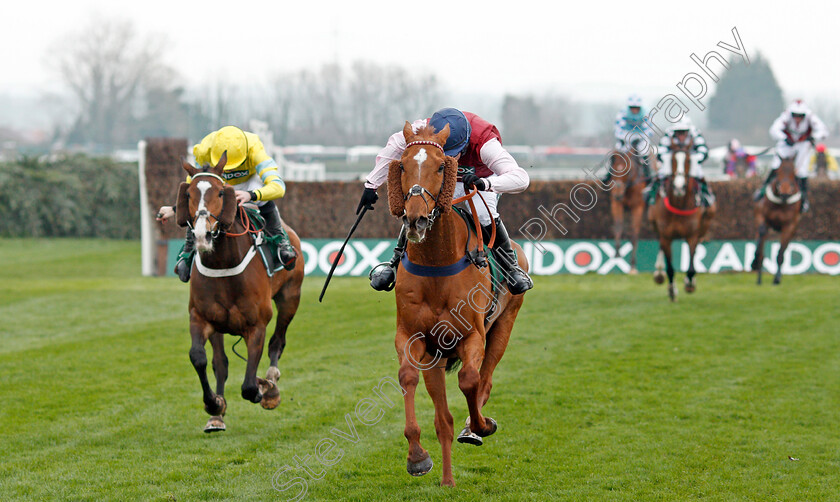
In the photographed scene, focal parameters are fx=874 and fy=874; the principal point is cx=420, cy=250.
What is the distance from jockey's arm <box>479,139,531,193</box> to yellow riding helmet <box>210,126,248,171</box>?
2161mm

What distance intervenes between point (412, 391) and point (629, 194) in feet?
39.2

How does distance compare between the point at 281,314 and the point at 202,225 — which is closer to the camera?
the point at 202,225

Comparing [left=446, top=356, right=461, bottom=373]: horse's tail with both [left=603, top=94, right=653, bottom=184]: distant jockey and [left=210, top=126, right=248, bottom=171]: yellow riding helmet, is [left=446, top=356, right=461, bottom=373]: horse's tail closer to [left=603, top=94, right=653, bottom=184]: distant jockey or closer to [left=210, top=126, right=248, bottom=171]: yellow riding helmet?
[left=210, top=126, right=248, bottom=171]: yellow riding helmet

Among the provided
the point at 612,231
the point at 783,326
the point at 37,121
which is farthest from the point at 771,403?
the point at 37,121

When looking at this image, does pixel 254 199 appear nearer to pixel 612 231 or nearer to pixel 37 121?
pixel 612 231

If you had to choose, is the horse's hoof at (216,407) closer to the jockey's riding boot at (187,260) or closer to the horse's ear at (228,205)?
the jockey's riding boot at (187,260)

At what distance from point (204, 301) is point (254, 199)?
860 mm

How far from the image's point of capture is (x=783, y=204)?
44.5ft

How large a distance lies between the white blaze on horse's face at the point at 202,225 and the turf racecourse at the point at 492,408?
4.59 feet

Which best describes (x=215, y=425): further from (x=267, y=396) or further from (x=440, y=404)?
(x=440, y=404)

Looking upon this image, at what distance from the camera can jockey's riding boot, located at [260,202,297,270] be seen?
679 cm

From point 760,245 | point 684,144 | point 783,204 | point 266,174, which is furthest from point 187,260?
point 760,245

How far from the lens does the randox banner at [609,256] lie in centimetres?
1562

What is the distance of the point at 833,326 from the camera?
1070 cm
